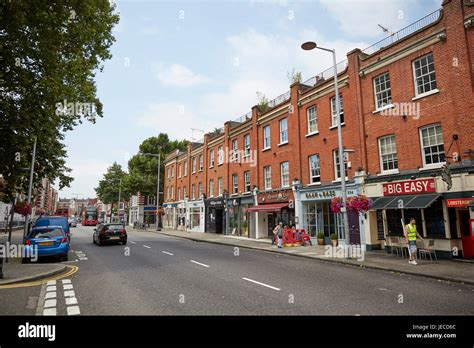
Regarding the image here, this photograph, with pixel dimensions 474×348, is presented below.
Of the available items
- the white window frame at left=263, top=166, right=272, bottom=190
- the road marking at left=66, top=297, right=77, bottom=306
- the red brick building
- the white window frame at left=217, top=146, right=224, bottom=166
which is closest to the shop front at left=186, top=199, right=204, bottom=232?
the white window frame at left=217, top=146, right=224, bottom=166

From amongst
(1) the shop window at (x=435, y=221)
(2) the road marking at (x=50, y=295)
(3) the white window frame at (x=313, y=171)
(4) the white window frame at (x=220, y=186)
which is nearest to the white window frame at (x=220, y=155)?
(4) the white window frame at (x=220, y=186)

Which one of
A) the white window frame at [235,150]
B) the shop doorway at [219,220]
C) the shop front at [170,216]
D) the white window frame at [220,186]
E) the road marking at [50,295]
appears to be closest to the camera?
the road marking at [50,295]

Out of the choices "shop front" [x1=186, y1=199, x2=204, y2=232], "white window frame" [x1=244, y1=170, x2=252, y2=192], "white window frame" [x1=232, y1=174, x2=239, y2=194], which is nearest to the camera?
"white window frame" [x1=244, y1=170, x2=252, y2=192]

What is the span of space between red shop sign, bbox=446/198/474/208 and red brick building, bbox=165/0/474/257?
0.04m

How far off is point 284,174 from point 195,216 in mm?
18751

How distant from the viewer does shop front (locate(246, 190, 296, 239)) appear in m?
23.8

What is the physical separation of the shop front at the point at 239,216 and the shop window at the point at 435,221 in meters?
15.5

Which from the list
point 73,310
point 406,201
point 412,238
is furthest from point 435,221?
point 73,310

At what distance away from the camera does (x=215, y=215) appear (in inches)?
1379

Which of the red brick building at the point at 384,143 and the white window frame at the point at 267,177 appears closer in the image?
the red brick building at the point at 384,143

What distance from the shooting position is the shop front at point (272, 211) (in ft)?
78.1

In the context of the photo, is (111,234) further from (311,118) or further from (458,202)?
(458,202)

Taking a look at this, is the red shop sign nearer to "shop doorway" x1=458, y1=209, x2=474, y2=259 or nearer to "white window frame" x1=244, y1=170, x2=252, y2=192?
"shop doorway" x1=458, y1=209, x2=474, y2=259

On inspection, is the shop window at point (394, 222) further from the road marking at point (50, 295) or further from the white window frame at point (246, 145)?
the road marking at point (50, 295)
